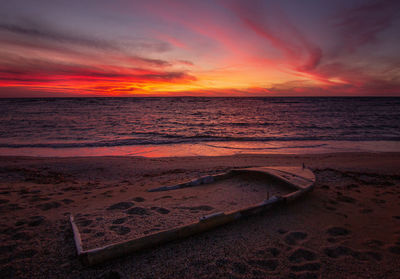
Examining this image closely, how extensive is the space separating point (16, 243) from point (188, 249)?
240 centimetres

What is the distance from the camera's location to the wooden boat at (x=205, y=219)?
95.7 inches

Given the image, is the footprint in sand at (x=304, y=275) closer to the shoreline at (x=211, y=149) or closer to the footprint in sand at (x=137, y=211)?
the footprint in sand at (x=137, y=211)

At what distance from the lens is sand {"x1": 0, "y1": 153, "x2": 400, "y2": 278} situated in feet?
8.01

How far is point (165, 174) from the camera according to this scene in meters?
6.93

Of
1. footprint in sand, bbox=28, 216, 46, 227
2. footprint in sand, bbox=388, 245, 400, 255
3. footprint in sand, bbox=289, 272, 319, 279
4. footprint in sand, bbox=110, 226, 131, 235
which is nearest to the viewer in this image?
footprint in sand, bbox=289, 272, 319, 279

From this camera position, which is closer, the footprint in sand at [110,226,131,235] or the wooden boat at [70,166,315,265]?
the wooden boat at [70,166,315,265]

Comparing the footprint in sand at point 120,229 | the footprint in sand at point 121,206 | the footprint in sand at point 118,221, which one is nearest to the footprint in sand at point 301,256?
the footprint in sand at point 120,229

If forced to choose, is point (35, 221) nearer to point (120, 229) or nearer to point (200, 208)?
point (120, 229)

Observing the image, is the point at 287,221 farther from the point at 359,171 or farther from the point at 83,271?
the point at 359,171

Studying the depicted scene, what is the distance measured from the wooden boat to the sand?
0.11m

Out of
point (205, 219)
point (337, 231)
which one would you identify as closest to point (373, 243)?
point (337, 231)

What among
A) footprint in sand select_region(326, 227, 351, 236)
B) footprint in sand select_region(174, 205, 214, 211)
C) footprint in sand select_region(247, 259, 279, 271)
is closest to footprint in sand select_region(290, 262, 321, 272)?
footprint in sand select_region(247, 259, 279, 271)

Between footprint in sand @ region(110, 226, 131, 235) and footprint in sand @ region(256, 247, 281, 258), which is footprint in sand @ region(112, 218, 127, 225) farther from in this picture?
footprint in sand @ region(256, 247, 281, 258)

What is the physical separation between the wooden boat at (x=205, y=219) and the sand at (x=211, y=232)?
108 mm
